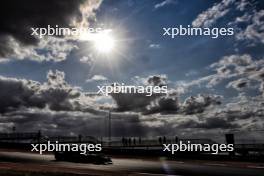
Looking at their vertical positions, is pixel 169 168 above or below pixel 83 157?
below

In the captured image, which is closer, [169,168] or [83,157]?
[169,168]

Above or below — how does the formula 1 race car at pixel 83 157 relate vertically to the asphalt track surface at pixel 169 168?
above

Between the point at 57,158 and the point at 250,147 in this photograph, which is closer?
the point at 57,158

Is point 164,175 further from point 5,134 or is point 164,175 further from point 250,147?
point 5,134

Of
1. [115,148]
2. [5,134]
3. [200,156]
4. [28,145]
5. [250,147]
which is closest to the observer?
[200,156]

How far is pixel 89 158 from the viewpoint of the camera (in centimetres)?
2834

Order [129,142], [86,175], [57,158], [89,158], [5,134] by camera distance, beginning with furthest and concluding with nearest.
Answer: [5,134] < [129,142] < [57,158] < [89,158] < [86,175]

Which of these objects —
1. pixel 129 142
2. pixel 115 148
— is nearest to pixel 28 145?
pixel 115 148

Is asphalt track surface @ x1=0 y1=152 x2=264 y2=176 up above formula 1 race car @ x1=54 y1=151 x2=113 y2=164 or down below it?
below

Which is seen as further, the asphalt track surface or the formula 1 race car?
the formula 1 race car

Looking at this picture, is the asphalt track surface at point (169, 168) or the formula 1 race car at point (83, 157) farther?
the formula 1 race car at point (83, 157)

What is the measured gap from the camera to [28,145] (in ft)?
177

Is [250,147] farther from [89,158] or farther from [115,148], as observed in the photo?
[89,158]

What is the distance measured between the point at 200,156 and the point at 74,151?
13.1 m
